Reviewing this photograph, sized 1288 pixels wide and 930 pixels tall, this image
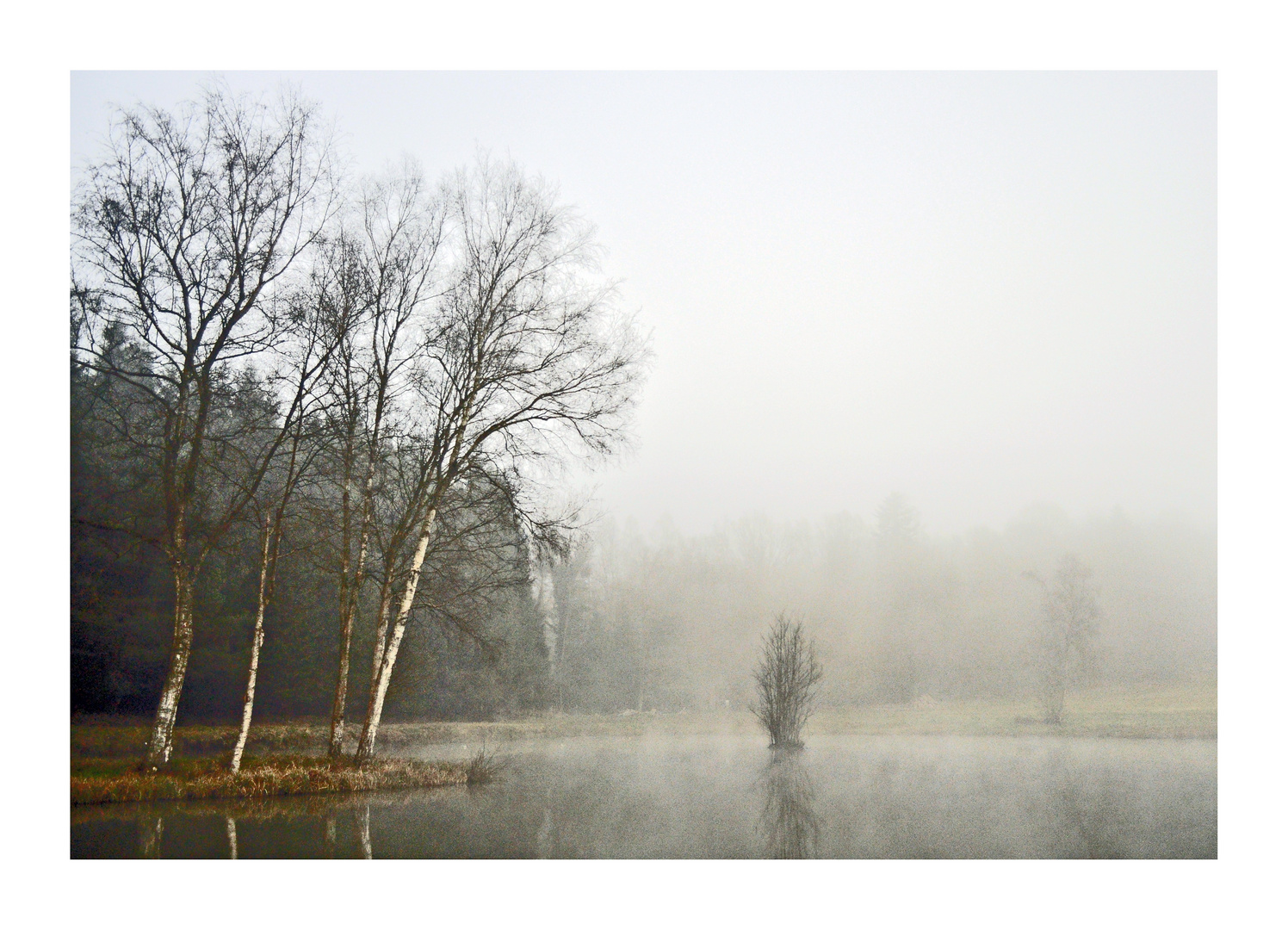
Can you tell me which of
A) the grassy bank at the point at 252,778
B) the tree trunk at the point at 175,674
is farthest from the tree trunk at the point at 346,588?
the tree trunk at the point at 175,674

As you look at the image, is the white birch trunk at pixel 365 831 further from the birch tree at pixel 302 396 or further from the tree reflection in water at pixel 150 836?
the birch tree at pixel 302 396

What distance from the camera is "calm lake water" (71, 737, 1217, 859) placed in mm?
6398

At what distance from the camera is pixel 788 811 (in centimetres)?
711

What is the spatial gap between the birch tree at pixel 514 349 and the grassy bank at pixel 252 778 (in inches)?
40.5

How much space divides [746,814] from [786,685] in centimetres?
229

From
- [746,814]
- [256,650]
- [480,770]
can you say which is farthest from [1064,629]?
[256,650]

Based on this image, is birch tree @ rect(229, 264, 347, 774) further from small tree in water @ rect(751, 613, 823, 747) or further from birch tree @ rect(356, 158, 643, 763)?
small tree in water @ rect(751, 613, 823, 747)

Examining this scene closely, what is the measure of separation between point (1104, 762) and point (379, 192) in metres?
9.43

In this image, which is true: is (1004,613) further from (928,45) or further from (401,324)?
(401,324)

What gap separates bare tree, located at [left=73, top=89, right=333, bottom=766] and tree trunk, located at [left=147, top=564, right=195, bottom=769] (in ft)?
0.03

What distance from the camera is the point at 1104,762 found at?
8633 millimetres

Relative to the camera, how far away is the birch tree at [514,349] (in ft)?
28.2

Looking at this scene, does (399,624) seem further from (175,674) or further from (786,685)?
(786,685)
